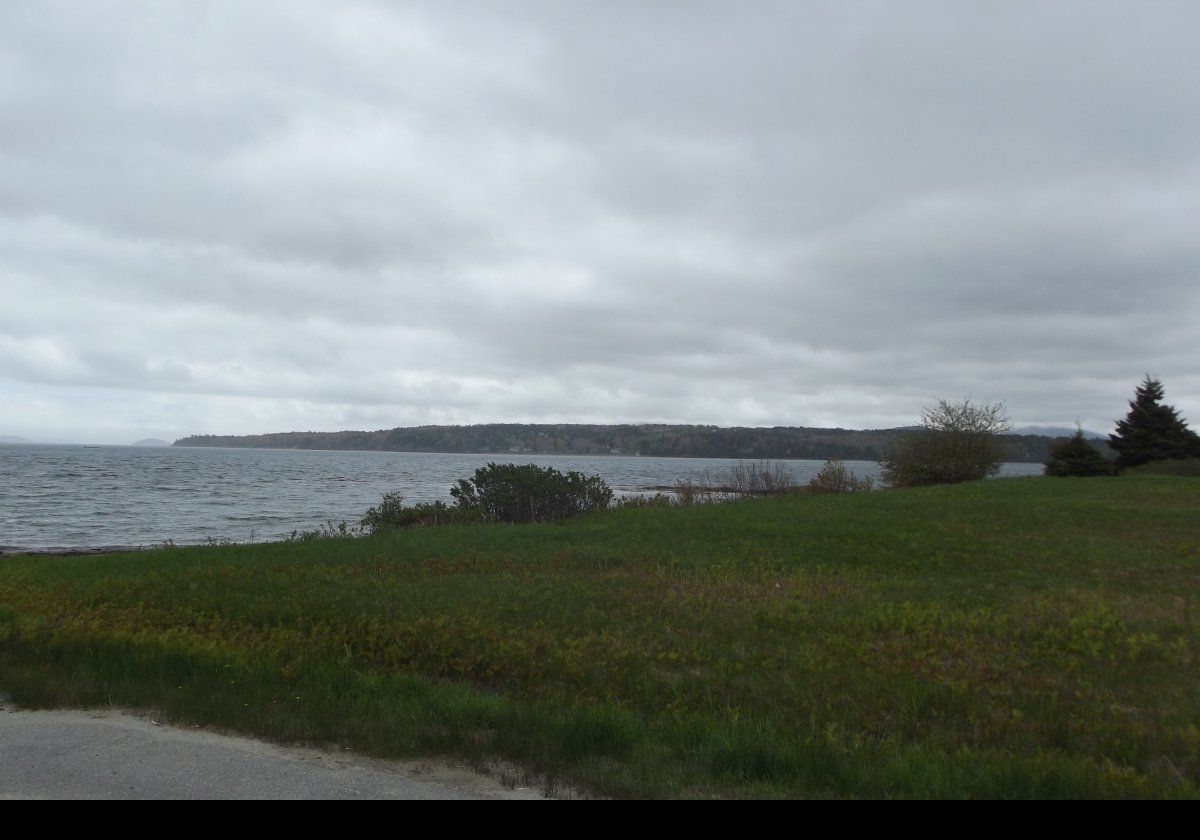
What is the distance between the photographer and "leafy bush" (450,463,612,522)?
93.2 feet

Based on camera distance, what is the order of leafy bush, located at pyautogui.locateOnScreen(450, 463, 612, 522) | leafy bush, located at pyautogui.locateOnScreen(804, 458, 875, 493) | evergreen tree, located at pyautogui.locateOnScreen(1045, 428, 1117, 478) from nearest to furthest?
1. leafy bush, located at pyautogui.locateOnScreen(450, 463, 612, 522)
2. leafy bush, located at pyautogui.locateOnScreen(804, 458, 875, 493)
3. evergreen tree, located at pyautogui.locateOnScreen(1045, 428, 1117, 478)

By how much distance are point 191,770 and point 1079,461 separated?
40.3 meters

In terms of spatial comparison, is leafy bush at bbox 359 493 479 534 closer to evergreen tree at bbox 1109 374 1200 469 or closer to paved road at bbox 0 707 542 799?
paved road at bbox 0 707 542 799

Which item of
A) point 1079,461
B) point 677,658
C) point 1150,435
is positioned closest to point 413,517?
point 677,658

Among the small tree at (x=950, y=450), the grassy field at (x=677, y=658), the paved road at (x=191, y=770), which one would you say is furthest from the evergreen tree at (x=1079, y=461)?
the paved road at (x=191, y=770)

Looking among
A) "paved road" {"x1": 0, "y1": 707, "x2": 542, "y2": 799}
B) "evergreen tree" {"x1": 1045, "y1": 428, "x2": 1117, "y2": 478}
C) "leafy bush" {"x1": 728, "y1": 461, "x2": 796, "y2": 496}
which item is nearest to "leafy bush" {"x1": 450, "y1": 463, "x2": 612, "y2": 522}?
"leafy bush" {"x1": 728, "y1": 461, "x2": 796, "y2": 496}

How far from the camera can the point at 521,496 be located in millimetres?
28516

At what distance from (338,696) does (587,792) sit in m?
2.92

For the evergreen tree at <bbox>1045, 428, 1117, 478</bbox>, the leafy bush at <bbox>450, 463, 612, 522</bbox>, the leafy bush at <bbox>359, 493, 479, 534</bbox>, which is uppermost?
the evergreen tree at <bbox>1045, 428, 1117, 478</bbox>

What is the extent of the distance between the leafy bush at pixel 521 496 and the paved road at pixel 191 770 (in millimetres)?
21873

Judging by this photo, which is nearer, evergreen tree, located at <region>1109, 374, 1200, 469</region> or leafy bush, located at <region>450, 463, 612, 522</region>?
leafy bush, located at <region>450, 463, 612, 522</region>

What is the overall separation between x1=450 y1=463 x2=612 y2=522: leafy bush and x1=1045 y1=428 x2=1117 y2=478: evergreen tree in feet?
75.1

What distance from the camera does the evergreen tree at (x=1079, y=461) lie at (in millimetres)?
37625

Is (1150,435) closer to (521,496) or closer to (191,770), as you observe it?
(521,496)
